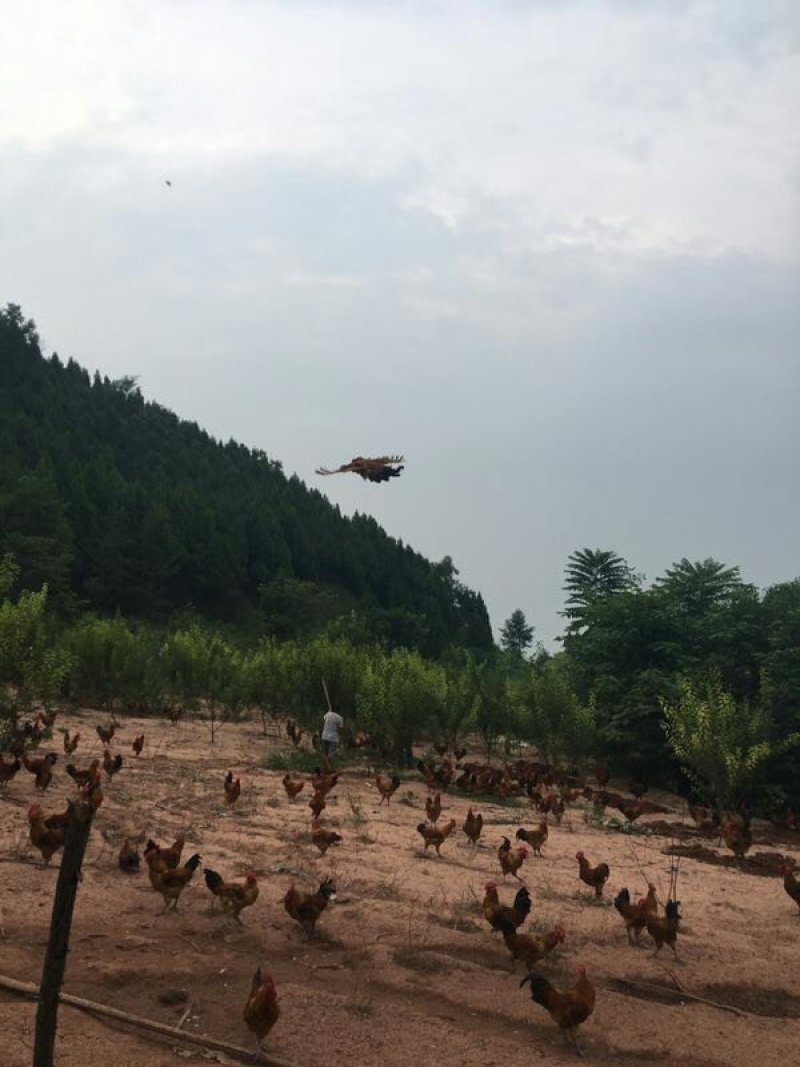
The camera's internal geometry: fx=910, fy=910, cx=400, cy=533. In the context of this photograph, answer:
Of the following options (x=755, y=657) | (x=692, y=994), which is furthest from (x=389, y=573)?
(x=692, y=994)

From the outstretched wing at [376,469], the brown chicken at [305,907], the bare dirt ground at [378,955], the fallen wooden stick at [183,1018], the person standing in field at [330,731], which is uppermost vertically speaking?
the outstretched wing at [376,469]

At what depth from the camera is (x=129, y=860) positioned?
9281mm

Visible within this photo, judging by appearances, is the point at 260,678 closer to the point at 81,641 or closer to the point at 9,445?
the point at 81,641

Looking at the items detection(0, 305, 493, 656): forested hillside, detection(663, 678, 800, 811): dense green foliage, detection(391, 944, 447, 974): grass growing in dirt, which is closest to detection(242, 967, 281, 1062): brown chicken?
detection(391, 944, 447, 974): grass growing in dirt

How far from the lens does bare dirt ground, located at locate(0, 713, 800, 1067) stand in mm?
6301

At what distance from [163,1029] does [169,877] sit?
2354 millimetres

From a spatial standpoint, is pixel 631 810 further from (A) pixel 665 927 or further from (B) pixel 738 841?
(A) pixel 665 927

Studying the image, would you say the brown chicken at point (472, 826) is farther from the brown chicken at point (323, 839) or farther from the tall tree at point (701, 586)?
the tall tree at point (701, 586)

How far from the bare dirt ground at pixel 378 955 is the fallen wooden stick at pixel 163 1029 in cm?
7

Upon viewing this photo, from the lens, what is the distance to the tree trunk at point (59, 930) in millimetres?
4605

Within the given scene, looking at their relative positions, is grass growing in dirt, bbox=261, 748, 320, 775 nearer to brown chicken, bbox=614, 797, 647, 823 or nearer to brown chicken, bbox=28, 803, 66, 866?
brown chicken, bbox=614, 797, 647, 823

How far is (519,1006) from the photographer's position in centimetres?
708

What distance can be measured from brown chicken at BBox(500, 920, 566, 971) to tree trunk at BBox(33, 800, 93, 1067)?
4.00 metres

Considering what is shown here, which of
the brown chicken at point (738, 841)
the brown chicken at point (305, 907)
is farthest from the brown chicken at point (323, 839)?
the brown chicken at point (738, 841)
